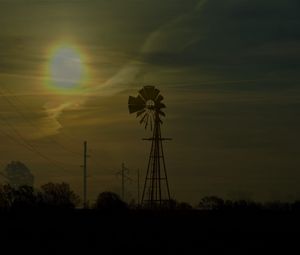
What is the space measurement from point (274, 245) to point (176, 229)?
23.0 ft

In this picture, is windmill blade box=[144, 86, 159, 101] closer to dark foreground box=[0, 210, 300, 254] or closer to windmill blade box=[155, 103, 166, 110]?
windmill blade box=[155, 103, 166, 110]

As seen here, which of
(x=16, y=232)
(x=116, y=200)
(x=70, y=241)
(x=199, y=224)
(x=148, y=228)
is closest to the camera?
(x=70, y=241)

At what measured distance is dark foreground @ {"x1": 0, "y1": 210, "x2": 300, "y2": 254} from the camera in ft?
110

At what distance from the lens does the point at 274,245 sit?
116 feet

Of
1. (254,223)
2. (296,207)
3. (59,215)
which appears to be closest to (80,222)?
(59,215)

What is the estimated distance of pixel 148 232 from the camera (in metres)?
39.4

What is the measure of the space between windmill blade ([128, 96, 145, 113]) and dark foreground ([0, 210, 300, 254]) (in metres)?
29.2

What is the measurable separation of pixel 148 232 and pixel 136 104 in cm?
4019

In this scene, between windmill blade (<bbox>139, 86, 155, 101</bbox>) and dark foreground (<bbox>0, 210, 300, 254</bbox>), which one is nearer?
dark foreground (<bbox>0, 210, 300, 254</bbox>)

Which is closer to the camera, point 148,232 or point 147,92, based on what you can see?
point 148,232

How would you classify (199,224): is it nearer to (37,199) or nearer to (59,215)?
(59,215)

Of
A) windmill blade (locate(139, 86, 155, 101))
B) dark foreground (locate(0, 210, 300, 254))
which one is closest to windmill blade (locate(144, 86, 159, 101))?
windmill blade (locate(139, 86, 155, 101))

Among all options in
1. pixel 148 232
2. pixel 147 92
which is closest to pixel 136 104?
pixel 147 92

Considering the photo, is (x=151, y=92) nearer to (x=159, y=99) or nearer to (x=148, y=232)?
(x=159, y=99)
